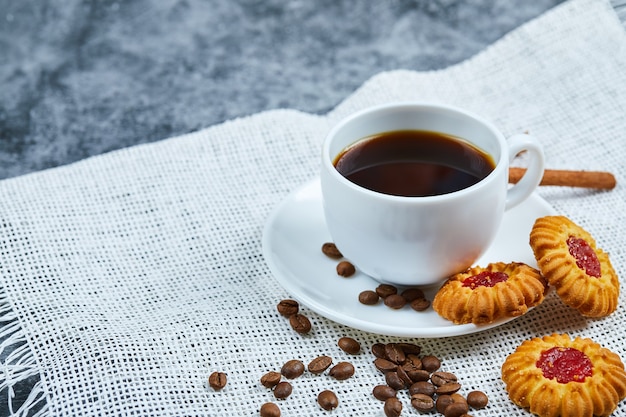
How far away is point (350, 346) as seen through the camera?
149cm

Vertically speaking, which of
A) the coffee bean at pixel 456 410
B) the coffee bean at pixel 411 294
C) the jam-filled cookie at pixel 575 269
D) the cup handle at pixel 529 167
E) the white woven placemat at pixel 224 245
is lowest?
the white woven placemat at pixel 224 245

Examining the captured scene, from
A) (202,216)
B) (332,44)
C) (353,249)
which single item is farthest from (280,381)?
(332,44)

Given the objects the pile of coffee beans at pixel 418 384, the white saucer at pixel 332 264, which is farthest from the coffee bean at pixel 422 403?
the white saucer at pixel 332 264

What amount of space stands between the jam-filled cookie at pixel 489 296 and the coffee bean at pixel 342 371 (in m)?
0.18

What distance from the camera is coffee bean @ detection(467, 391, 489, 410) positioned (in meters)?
1.38

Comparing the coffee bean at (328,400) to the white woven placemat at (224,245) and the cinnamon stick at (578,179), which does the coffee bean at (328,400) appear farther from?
the cinnamon stick at (578,179)

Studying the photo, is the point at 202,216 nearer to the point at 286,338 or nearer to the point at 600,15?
the point at 286,338

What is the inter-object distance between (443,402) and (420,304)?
19 centimetres

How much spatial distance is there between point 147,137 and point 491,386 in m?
1.27

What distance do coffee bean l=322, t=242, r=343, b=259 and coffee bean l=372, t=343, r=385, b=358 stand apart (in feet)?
0.71

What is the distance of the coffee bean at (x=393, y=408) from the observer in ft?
4.45

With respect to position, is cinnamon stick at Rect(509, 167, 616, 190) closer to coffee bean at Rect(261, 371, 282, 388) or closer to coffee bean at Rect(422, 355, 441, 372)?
coffee bean at Rect(422, 355, 441, 372)

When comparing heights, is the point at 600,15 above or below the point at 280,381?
above

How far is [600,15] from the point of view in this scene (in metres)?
2.23
